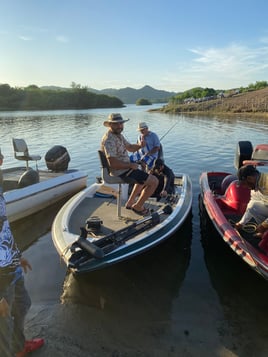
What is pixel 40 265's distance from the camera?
503 centimetres

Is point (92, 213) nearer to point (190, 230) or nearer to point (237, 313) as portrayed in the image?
point (190, 230)

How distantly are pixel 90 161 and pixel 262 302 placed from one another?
436 inches

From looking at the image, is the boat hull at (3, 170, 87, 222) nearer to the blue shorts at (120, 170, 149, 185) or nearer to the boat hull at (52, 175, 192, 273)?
the boat hull at (52, 175, 192, 273)

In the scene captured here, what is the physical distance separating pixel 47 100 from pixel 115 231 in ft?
264

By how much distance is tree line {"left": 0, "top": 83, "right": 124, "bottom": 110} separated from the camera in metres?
73.1

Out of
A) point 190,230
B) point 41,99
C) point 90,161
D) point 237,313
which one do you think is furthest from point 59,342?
point 41,99

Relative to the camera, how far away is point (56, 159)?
9.02 m

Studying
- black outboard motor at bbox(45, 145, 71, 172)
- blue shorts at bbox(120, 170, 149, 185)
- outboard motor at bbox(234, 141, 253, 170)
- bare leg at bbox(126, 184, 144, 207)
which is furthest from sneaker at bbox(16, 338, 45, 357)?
black outboard motor at bbox(45, 145, 71, 172)

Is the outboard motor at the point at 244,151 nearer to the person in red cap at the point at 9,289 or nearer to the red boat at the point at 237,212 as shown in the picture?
the red boat at the point at 237,212

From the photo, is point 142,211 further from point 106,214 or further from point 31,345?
point 31,345

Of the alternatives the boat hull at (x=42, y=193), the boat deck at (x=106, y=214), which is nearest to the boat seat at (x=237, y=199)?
the boat deck at (x=106, y=214)

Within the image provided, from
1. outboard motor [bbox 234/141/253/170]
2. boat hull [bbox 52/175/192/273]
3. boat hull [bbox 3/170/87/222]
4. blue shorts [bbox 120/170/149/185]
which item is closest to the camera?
boat hull [bbox 52/175/192/273]

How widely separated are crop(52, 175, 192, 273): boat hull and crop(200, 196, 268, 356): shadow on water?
93 centimetres

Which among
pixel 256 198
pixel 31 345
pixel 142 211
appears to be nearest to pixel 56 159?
pixel 142 211
